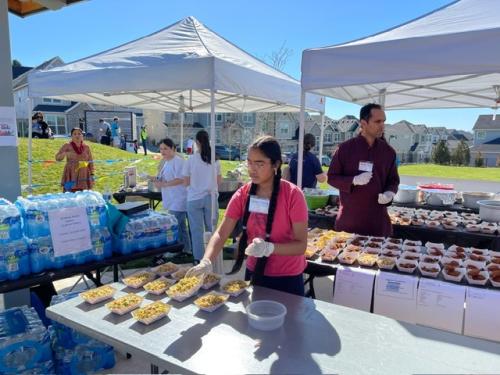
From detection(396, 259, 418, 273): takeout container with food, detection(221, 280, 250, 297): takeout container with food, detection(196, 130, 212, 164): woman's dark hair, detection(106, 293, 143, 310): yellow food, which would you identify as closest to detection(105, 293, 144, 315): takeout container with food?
detection(106, 293, 143, 310): yellow food

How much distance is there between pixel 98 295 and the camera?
1.78 metres

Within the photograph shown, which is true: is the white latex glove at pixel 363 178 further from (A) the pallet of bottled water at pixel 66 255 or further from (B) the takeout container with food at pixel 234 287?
(A) the pallet of bottled water at pixel 66 255

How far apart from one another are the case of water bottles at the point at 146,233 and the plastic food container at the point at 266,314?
1.21 meters

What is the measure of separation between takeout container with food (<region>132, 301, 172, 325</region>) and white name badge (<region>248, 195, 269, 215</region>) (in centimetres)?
66

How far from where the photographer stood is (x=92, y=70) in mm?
4145

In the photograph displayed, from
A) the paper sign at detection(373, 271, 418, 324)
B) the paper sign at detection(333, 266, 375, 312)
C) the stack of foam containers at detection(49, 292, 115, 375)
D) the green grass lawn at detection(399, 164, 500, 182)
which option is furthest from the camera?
the green grass lawn at detection(399, 164, 500, 182)


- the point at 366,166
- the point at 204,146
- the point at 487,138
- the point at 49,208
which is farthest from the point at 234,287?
the point at 487,138

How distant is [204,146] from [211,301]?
276 cm

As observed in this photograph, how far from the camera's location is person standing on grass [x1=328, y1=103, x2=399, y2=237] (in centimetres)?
284

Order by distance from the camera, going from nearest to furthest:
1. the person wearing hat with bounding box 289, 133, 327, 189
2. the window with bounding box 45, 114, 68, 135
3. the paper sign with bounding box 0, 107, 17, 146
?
the paper sign with bounding box 0, 107, 17, 146 → the person wearing hat with bounding box 289, 133, 327, 189 → the window with bounding box 45, 114, 68, 135

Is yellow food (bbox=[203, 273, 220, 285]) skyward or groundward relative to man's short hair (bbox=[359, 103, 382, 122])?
groundward

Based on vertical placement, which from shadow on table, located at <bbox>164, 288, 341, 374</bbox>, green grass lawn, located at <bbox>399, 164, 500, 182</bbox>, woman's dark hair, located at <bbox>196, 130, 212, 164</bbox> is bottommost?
green grass lawn, located at <bbox>399, 164, 500, 182</bbox>

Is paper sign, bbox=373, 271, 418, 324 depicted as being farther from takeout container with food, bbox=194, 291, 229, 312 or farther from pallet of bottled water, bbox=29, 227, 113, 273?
pallet of bottled water, bbox=29, 227, 113, 273

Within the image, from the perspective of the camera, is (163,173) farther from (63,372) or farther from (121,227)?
(63,372)
